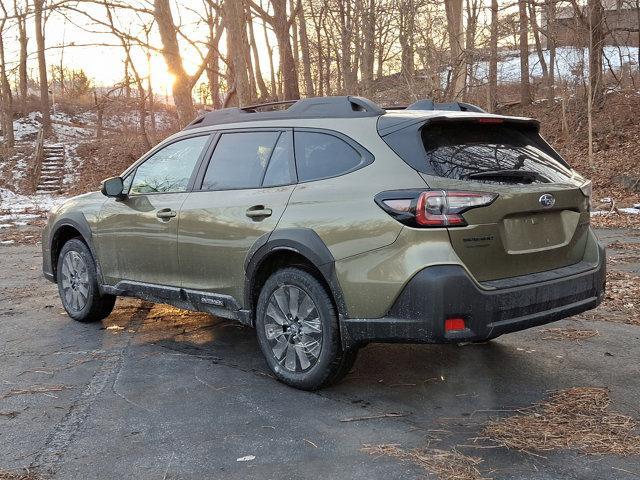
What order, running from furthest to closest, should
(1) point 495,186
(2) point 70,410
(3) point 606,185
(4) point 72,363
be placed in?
(3) point 606,185 → (4) point 72,363 → (2) point 70,410 → (1) point 495,186

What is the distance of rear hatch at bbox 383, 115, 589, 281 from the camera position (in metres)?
→ 3.59

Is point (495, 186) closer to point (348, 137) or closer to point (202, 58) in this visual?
point (348, 137)

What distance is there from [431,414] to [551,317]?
920 mm

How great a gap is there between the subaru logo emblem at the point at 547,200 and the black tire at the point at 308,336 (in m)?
1.39

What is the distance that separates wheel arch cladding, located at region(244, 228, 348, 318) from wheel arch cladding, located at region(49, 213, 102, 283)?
213 cm

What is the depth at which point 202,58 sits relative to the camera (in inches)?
674

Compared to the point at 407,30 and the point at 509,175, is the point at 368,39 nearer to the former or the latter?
the point at 407,30

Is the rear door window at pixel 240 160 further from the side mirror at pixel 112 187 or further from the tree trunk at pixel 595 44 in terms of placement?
the tree trunk at pixel 595 44

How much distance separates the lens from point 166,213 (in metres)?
5.09

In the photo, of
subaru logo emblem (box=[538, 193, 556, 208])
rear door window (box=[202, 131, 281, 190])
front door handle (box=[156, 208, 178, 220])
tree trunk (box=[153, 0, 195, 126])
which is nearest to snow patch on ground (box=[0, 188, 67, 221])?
tree trunk (box=[153, 0, 195, 126])

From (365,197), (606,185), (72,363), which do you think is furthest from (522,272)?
(606,185)

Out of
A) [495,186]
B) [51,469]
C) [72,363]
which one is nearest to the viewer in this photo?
[51,469]

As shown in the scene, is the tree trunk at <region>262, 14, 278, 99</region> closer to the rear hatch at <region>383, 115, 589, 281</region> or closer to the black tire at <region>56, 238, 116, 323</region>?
the black tire at <region>56, 238, 116, 323</region>

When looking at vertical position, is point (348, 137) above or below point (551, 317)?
above
